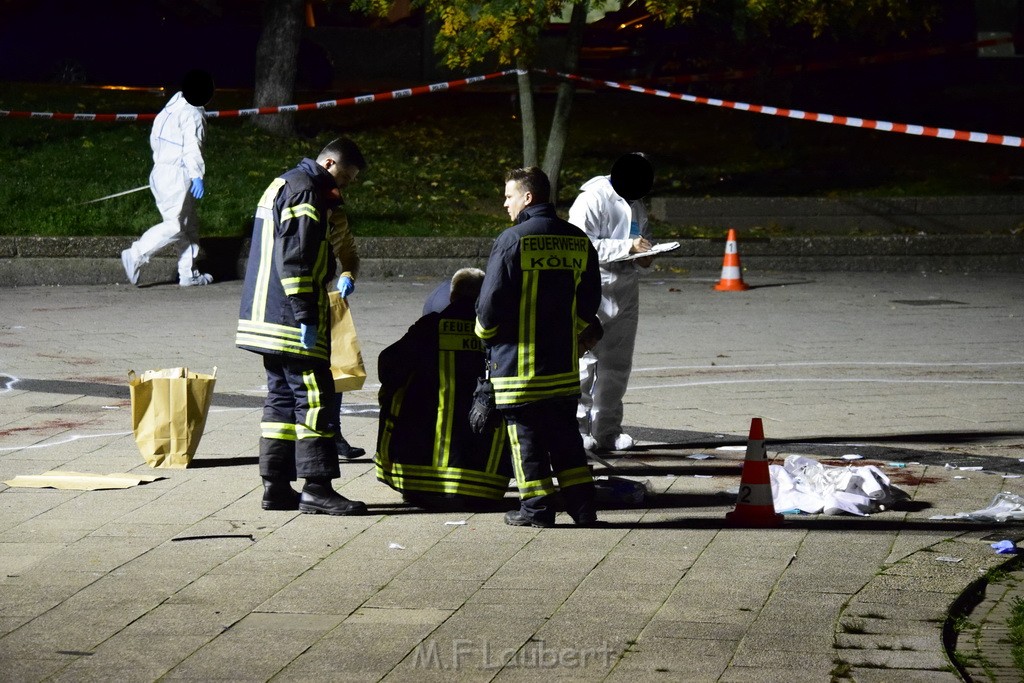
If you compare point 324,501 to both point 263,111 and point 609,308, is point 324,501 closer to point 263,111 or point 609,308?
point 609,308

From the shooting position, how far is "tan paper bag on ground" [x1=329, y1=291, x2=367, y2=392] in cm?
779

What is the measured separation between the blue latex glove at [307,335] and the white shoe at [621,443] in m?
2.27

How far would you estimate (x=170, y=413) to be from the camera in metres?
7.43

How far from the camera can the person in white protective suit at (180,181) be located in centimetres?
1447

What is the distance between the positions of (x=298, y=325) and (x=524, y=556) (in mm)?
1420

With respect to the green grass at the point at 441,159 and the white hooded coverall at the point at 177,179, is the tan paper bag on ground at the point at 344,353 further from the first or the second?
the green grass at the point at 441,159

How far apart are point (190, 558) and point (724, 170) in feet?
48.3

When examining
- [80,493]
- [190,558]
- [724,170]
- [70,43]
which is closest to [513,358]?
[190,558]

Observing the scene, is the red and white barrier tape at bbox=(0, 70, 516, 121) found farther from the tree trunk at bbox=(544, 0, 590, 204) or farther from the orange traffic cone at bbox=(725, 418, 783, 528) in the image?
the orange traffic cone at bbox=(725, 418, 783, 528)

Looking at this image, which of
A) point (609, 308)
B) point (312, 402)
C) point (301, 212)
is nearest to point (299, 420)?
point (312, 402)

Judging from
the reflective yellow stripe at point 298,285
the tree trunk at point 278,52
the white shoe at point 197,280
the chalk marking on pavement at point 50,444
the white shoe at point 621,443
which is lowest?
the white shoe at point 621,443

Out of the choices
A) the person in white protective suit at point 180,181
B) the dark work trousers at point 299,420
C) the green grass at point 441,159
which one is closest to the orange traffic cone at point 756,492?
the dark work trousers at point 299,420

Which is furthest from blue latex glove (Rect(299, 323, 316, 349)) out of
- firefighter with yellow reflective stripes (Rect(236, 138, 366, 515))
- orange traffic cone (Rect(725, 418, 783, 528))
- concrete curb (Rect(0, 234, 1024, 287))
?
concrete curb (Rect(0, 234, 1024, 287))

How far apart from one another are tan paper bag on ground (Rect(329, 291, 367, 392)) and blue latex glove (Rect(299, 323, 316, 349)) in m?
1.37
